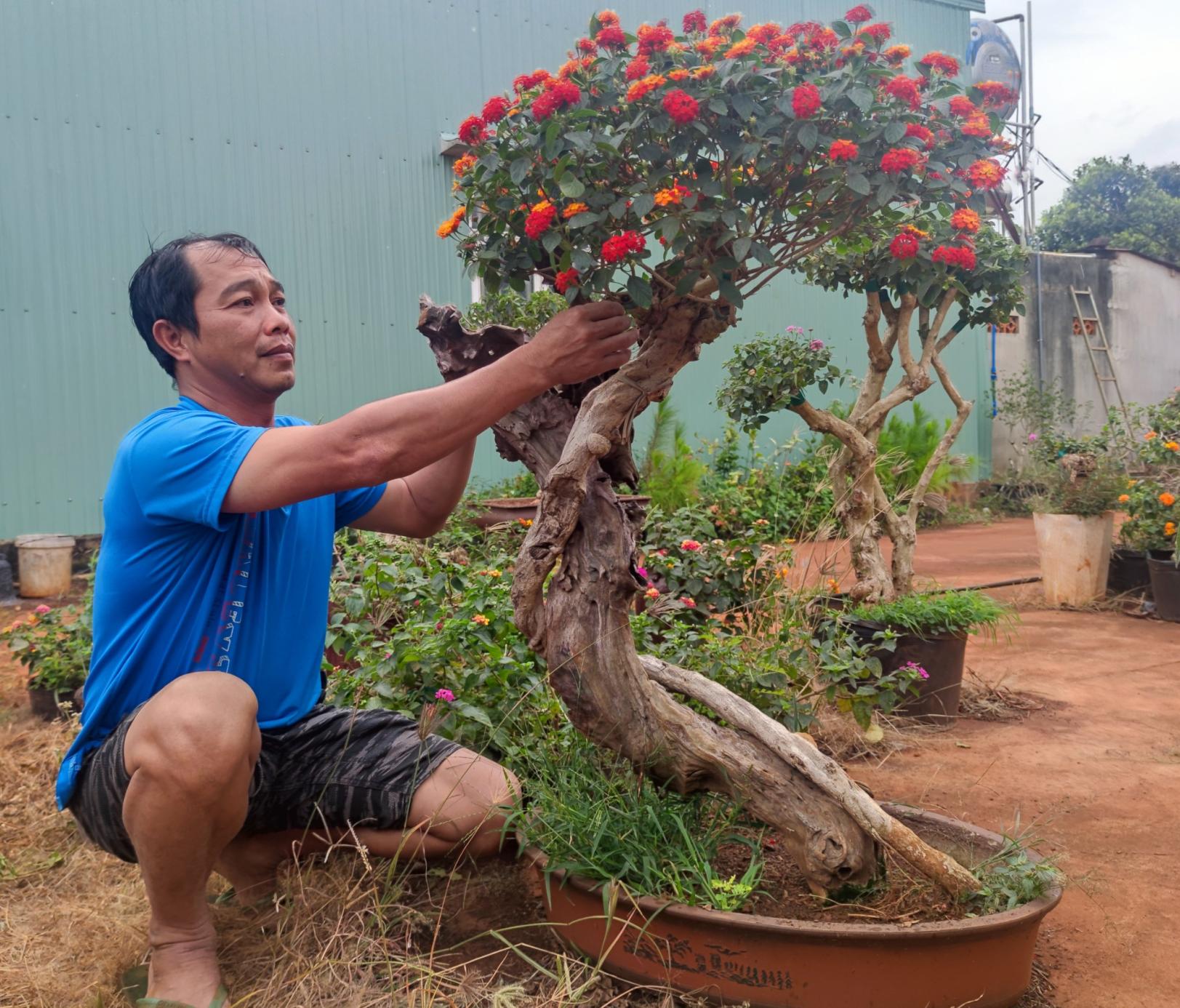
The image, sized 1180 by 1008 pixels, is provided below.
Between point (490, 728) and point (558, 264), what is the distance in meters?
1.26

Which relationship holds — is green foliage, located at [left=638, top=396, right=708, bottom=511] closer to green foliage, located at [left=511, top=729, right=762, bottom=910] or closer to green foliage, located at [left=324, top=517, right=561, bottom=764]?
green foliage, located at [left=324, top=517, right=561, bottom=764]

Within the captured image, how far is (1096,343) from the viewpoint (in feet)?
46.8

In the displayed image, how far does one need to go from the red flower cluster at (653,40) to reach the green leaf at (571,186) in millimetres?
253

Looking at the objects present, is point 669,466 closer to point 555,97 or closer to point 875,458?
point 875,458

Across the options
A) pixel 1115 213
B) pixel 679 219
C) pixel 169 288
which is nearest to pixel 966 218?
pixel 679 219

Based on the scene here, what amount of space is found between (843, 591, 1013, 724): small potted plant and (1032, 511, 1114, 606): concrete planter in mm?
2790

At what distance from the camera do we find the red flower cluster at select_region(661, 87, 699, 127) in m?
1.66

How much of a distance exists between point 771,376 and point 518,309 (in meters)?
2.37

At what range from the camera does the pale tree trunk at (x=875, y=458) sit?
447 cm

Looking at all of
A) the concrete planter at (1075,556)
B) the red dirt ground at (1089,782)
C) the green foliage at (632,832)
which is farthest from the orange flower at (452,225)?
the concrete planter at (1075,556)

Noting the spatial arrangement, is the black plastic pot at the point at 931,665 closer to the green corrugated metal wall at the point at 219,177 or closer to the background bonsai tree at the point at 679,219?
the background bonsai tree at the point at 679,219

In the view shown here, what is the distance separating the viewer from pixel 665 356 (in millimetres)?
2119

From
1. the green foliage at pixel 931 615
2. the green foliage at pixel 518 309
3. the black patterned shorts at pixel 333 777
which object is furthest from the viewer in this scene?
the green foliage at pixel 518 309

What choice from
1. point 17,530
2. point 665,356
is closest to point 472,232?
point 665,356
